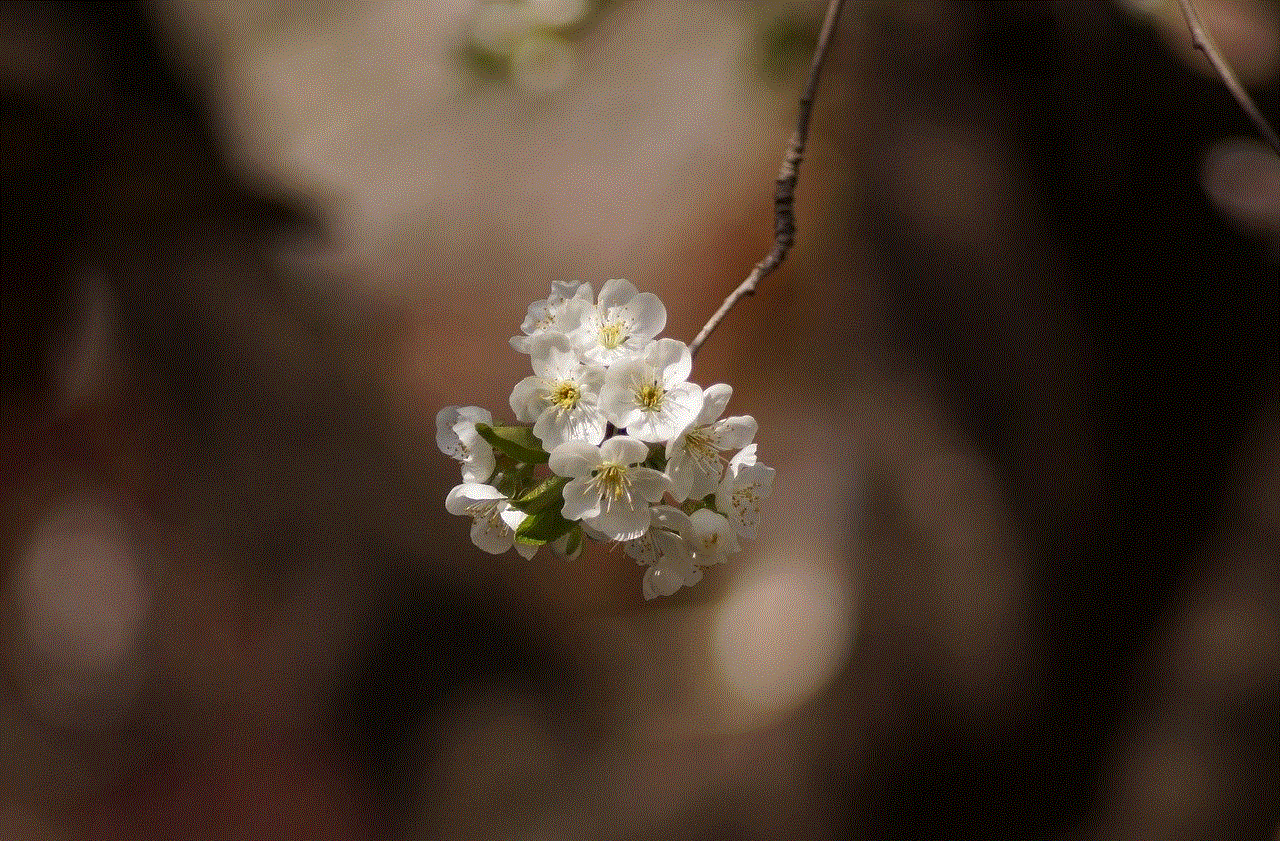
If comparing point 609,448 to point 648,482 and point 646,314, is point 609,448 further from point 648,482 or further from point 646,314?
point 646,314

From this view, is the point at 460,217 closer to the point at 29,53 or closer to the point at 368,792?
A: the point at 29,53

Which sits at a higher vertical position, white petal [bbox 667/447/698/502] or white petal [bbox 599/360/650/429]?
white petal [bbox 599/360/650/429]

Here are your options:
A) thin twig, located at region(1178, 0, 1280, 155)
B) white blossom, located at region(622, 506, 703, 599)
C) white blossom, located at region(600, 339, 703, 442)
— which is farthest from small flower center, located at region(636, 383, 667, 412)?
thin twig, located at region(1178, 0, 1280, 155)

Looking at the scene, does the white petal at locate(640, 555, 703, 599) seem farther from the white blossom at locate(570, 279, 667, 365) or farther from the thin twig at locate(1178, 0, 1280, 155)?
the thin twig at locate(1178, 0, 1280, 155)

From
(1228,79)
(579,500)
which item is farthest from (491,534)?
(1228,79)

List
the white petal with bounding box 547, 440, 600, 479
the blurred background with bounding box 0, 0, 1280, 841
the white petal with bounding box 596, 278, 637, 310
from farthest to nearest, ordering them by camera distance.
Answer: the blurred background with bounding box 0, 0, 1280, 841, the white petal with bounding box 596, 278, 637, 310, the white petal with bounding box 547, 440, 600, 479

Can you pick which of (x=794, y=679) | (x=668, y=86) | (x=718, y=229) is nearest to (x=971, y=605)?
(x=794, y=679)
